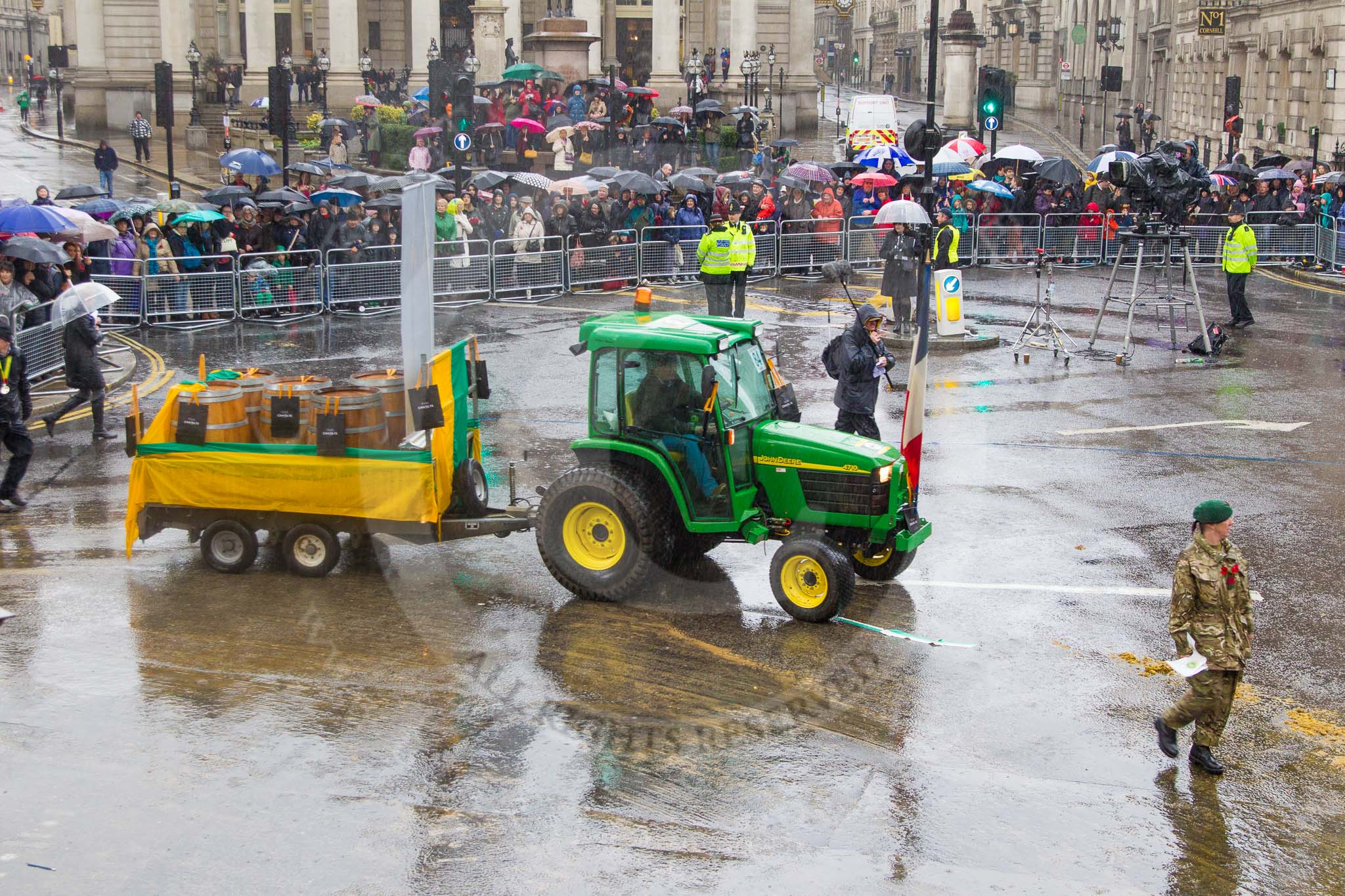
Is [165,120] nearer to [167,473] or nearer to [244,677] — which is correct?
[167,473]

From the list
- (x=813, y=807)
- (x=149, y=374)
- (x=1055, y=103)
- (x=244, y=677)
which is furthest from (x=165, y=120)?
(x=1055, y=103)

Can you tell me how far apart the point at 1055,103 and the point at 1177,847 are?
278ft

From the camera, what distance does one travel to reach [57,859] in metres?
7.71

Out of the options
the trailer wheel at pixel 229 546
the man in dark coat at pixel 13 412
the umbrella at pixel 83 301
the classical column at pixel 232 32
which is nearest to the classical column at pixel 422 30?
the classical column at pixel 232 32

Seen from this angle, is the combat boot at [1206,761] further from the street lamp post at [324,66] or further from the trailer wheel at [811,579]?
the street lamp post at [324,66]

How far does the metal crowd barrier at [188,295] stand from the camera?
23.3m

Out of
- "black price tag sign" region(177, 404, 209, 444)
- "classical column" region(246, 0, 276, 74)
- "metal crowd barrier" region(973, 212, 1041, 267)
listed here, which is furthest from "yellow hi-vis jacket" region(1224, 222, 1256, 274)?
"classical column" region(246, 0, 276, 74)

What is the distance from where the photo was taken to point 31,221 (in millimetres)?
21250

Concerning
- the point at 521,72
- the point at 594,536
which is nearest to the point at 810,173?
the point at 521,72

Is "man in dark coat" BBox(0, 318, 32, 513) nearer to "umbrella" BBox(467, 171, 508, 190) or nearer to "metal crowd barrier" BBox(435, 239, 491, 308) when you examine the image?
"metal crowd barrier" BBox(435, 239, 491, 308)

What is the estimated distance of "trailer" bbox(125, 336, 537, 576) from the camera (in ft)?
38.5

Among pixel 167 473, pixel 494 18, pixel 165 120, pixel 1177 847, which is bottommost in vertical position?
pixel 1177 847

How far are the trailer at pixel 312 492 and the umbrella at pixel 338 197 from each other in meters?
13.6

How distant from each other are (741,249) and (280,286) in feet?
26.0
